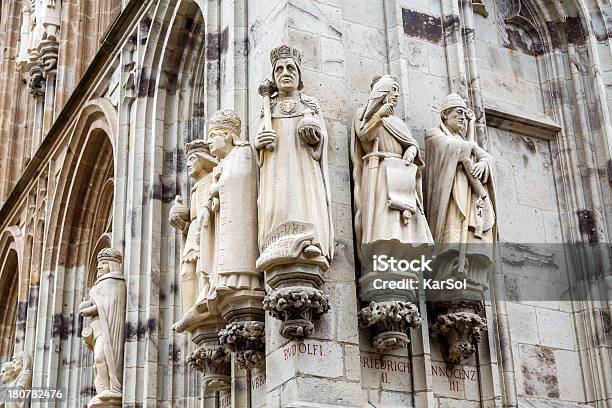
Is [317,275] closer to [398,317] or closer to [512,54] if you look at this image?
[398,317]

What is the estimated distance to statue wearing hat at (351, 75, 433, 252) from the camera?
8.38 m

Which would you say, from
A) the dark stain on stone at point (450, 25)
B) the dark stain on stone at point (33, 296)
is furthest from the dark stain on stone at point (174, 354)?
the dark stain on stone at point (33, 296)

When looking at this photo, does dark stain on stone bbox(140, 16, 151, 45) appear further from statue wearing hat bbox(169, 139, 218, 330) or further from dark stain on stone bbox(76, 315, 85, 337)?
statue wearing hat bbox(169, 139, 218, 330)

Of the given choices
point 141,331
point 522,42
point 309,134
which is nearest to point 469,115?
point 309,134

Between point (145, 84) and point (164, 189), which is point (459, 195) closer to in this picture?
point (164, 189)

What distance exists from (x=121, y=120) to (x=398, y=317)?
6.66 metres

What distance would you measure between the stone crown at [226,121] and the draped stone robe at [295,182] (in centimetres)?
62

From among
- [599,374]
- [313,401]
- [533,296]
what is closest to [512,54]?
[533,296]

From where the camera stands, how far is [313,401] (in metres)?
7.76

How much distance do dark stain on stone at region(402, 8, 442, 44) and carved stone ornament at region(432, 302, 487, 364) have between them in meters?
2.79

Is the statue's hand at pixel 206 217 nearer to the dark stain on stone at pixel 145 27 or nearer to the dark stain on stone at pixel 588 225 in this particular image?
the dark stain on stone at pixel 588 225

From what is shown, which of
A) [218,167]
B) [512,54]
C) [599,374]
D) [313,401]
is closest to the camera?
[313,401]

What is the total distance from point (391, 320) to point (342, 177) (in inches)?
53.4

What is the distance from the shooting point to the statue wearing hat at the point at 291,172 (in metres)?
7.94
